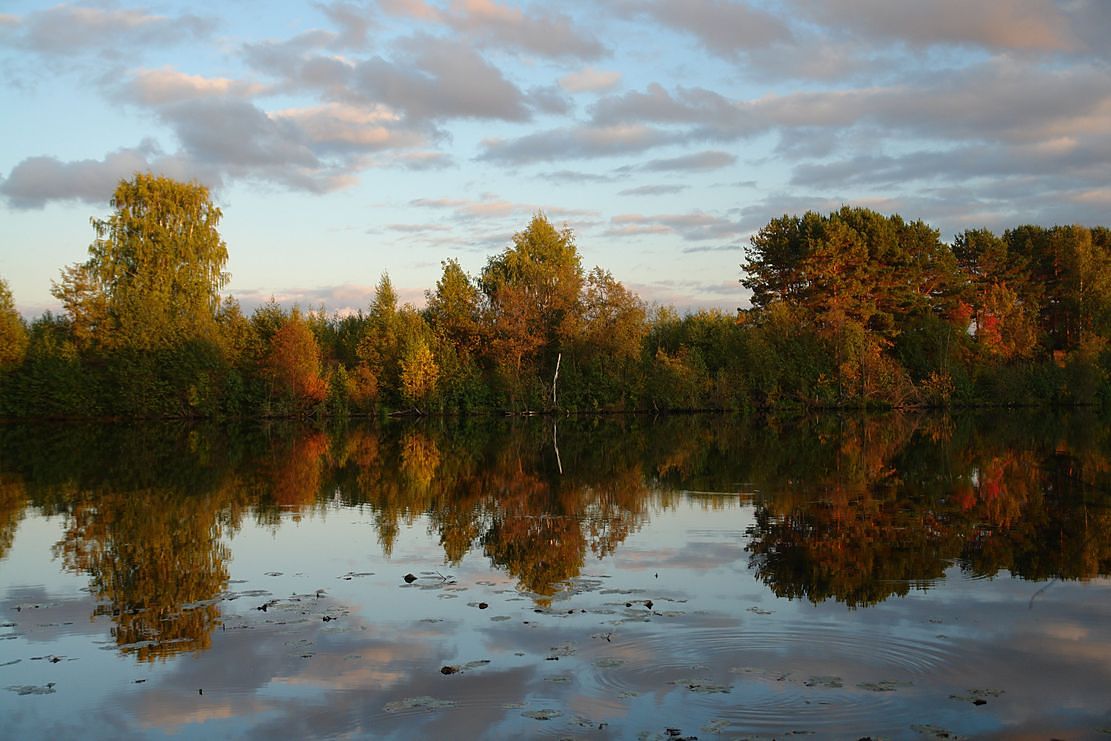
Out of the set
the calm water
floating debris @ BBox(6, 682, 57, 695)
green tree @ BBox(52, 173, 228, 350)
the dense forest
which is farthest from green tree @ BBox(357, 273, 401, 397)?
floating debris @ BBox(6, 682, 57, 695)

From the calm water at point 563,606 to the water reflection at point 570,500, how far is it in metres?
0.09

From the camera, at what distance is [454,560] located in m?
12.1

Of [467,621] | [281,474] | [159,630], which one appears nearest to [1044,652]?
[467,621]

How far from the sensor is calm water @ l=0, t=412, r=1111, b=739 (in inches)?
263

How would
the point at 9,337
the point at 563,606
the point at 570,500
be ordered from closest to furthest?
the point at 563,606, the point at 570,500, the point at 9,337

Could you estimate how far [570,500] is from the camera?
1738 cm

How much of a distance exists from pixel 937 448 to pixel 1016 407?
33164 millimetres

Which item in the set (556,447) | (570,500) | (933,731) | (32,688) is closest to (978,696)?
(933,731)

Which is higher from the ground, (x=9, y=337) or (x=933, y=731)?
(x=9, y=337)

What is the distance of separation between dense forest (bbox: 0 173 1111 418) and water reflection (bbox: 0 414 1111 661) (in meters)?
16.0

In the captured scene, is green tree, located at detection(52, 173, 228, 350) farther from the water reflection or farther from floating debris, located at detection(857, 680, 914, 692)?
floating debris, located at detection(857, 680, 914, 692)

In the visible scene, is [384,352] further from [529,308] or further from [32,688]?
[32,688]

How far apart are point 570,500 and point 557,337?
1528 inches

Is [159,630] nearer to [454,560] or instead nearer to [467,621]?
[467,621]
